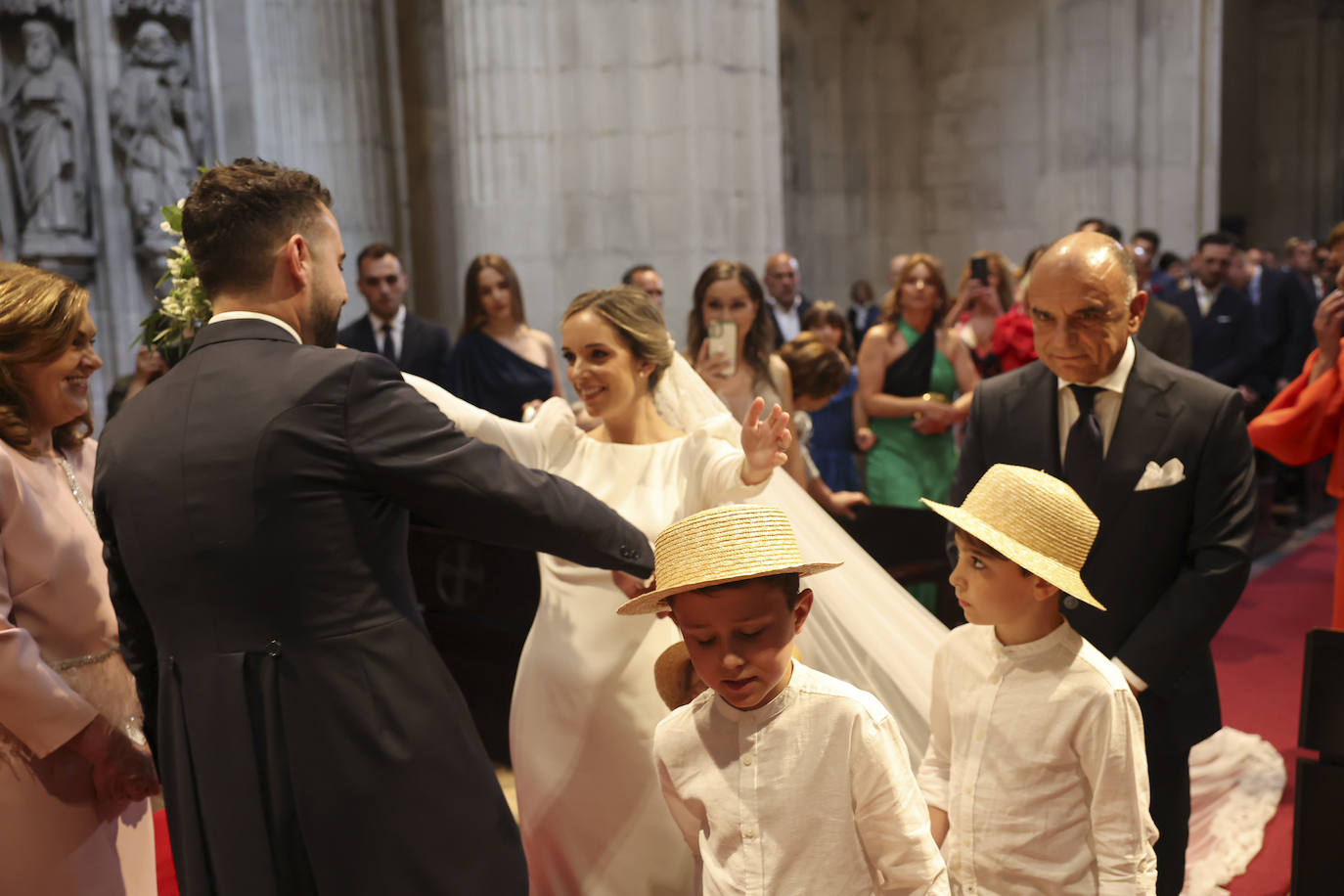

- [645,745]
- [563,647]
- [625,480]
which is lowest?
[645,745]

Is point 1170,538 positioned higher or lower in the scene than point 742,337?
lower

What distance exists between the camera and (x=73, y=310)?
8.69 ft

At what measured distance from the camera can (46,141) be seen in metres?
9.48

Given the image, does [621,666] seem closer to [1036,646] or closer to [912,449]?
[1036,646]

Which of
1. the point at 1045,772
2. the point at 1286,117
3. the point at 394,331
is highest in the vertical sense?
the point at 1286,117

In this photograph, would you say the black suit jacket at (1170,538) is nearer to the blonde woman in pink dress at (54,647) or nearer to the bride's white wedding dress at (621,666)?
the bride's white wedding dress at (621,666)

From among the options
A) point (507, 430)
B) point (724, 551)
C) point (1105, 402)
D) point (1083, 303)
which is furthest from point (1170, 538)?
point (507, 430)

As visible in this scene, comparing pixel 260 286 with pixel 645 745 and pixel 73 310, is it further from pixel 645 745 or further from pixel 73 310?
pixel 645 745

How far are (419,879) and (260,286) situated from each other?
110 centimetres

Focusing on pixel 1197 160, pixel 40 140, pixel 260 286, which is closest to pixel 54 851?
pixel 260 286

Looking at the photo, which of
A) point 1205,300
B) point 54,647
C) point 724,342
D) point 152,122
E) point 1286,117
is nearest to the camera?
point 54,647

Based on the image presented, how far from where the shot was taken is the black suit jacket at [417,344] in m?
6.86

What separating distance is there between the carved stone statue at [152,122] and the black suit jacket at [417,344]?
378cm

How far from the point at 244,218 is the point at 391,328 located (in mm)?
4832
